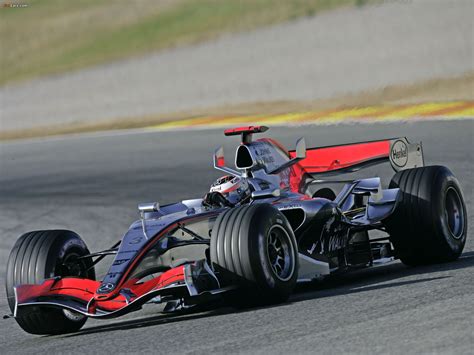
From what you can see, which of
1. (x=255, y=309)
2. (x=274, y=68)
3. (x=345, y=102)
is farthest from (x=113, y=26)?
(x=255, y=309)

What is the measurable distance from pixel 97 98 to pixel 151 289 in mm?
25727

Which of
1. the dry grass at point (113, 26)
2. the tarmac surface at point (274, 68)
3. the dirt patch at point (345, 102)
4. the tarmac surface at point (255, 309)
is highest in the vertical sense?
the dry grass at point (113, 26)

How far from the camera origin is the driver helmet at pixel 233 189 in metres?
9.13

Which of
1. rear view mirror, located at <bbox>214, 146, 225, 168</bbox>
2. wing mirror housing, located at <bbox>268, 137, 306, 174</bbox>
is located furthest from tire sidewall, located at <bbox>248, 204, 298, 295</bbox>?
rear view mirror, located at <bbox>214, 146, 225, 168</bbox>

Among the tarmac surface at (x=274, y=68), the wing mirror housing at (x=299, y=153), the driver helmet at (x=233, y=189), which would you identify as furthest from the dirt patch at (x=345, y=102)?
the driver helmet at (x=233, y=189)

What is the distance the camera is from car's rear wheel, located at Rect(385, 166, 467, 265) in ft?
30.6

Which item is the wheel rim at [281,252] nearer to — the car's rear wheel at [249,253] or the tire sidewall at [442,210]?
the car's rear wheel at [249,253]

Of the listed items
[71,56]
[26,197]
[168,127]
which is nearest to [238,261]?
[26,197]

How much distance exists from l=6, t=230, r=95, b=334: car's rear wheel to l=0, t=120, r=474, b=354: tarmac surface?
0.47 ft

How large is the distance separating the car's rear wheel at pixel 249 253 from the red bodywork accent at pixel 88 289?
0.33 m

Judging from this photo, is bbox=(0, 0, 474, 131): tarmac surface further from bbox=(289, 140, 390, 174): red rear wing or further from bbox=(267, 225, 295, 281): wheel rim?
bbox=(267, 225, 295, 281): wheel rim

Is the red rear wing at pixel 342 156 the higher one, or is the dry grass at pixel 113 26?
the dry grass at pixel 113 26

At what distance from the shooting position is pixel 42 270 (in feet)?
26.9

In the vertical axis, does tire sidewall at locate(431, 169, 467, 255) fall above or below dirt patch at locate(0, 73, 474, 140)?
below
